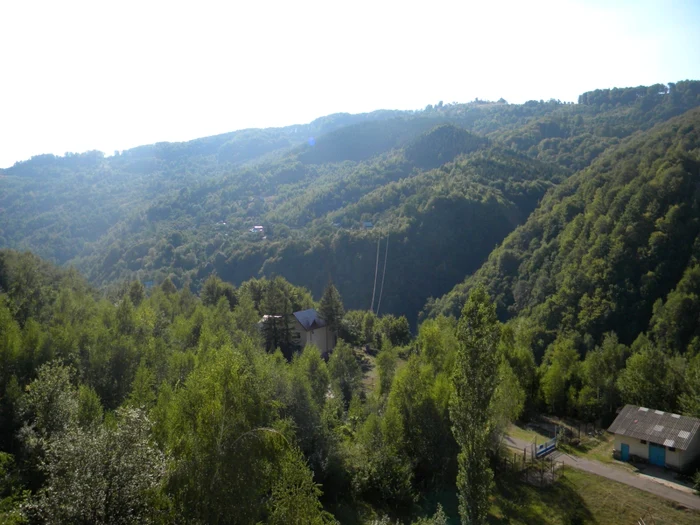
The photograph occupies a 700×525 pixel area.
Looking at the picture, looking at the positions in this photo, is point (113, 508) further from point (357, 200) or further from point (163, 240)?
point (357, 200)

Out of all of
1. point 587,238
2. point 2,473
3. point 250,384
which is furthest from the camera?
point 587,238

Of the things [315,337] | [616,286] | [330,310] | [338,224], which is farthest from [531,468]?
[338,224]

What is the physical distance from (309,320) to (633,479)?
36.1 m

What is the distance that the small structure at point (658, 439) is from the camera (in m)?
26.3

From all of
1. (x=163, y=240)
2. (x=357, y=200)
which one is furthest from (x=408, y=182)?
(x=163, y=240)

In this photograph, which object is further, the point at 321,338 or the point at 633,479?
the point at 321,338

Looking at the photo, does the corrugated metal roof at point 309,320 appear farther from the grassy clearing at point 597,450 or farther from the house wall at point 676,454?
the house wall at point 676,454

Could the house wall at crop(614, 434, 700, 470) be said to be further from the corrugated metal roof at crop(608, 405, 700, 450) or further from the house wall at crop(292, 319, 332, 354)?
the house wall at crop(292, 319, 332, 354)

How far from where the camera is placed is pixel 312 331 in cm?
5409

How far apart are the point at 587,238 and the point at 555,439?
5594cm

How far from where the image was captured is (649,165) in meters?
82.8

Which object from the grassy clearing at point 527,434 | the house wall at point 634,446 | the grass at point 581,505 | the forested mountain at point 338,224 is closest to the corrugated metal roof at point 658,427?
the house wall at point 634,446

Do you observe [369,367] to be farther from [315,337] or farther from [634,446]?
[634,446]

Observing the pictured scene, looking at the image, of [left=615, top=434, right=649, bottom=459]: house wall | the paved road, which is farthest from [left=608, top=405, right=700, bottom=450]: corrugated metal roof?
the paved road
